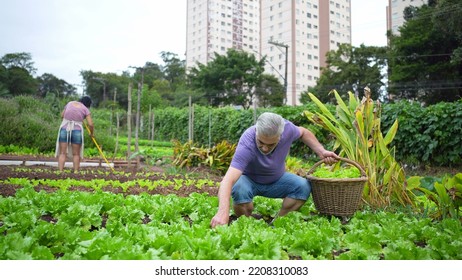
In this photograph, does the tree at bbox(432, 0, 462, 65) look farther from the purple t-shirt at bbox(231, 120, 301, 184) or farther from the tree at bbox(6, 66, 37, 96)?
the tree at bbox(6, 66, 37, 96)

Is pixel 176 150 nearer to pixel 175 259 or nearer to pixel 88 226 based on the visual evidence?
pixel 88 226

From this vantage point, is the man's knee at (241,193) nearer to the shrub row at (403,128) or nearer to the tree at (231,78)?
the shrub row at (403,128)

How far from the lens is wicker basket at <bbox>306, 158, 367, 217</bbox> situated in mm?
2666

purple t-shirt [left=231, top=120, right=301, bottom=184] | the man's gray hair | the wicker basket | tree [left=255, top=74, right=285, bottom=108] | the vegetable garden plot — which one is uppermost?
tree [left=255, top=74, right=285, bottom=108]

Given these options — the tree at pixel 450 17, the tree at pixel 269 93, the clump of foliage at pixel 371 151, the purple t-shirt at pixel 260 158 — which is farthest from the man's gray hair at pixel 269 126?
the tree at pixel 269 93

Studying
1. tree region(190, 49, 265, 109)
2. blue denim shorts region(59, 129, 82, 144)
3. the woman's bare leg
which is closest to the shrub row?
blue denim shorts region(59, 129, 82, 144)

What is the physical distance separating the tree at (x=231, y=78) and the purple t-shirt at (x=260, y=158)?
20.5 m

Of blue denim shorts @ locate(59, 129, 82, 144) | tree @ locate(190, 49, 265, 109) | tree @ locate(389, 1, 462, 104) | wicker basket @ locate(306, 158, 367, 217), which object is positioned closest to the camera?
wicker basket @ locate(306, 158, 367, 217)

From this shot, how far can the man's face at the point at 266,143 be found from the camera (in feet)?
8.05

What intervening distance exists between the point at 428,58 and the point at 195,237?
8.04 meters

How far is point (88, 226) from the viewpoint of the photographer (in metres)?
2.40

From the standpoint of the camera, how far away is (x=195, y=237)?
77.3 inches

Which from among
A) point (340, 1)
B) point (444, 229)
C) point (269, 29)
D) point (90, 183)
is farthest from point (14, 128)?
point (444, 229)

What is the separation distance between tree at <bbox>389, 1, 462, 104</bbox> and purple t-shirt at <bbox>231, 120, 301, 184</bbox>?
2794 mm
